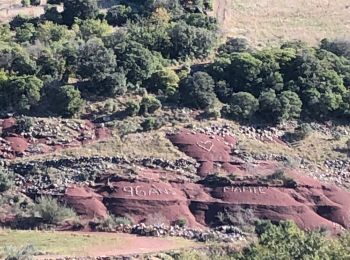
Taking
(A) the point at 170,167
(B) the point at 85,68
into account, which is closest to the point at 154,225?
(A) the point at 170,167

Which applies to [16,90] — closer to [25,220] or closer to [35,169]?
[35,169]

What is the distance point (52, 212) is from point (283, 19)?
3507 centimetres

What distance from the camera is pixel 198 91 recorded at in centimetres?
5569

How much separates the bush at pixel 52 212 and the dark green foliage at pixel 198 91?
513 inches

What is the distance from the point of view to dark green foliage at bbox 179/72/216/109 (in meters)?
55.7

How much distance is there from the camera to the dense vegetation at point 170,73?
5478 cm

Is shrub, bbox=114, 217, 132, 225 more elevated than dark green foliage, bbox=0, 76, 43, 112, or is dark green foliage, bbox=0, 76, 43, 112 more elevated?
dark green foliage, bbox=0, 76, 43, 112

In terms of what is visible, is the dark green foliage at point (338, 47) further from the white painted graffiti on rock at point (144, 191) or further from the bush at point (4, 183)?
the bush at point (4, 183)

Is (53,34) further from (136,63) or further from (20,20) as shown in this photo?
(136,63)

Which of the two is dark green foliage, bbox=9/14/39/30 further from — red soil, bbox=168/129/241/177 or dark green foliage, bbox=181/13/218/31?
red soil, bbox=168/129/241/177

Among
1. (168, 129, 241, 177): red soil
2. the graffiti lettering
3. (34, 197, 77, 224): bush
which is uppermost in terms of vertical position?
(168, 129, 241, 177): red soil

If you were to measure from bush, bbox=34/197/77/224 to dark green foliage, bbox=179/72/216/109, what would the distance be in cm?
1302

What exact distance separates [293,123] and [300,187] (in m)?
7.23

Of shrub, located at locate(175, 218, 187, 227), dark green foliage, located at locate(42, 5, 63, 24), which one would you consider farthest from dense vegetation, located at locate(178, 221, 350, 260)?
dark green foliage, located at locate(42, 5, 63, 24)
